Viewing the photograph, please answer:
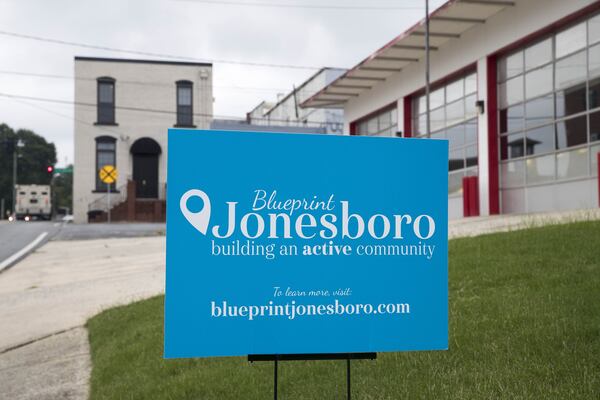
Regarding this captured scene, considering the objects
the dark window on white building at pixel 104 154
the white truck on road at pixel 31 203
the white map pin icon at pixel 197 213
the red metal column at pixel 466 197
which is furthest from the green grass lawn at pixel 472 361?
the white truck on road at pixel 31 203

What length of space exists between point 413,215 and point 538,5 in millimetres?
16865

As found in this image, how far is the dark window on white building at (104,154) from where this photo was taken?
43.2 metres

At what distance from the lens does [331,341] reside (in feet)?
11.9

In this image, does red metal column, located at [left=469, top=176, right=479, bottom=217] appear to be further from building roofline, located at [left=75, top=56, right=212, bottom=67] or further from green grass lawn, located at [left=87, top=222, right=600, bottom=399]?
building roofline, located at [left=75, top=56, right=212, bottom=67]

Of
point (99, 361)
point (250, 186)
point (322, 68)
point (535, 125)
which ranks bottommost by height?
point (99, 361)

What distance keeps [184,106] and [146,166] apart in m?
4.59

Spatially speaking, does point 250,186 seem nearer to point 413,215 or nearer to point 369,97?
point 413,215

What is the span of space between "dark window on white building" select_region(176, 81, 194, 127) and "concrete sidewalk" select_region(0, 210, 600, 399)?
2264cm

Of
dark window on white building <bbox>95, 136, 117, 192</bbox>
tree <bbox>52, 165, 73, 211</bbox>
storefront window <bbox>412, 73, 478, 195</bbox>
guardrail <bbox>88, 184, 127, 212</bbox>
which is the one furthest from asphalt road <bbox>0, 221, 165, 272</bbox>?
tree <bbox>52, 165, 73, 211</bbox>

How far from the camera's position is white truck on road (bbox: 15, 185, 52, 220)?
5222 centimetres

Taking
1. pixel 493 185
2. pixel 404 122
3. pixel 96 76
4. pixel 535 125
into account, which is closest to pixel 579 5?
pixel 535 125

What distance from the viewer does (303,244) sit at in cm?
360

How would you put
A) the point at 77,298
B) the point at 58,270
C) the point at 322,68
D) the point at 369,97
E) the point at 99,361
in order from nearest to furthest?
1. the point at 99,361
2. the point at 77,298
3. the point at 58,270
4. the point at 369,97
5. the point at 322,68

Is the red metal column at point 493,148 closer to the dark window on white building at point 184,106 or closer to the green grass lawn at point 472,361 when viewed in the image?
the green grass lawn at point 472,361
